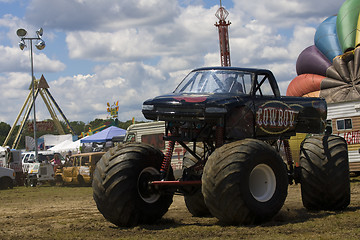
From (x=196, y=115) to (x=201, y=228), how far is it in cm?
183

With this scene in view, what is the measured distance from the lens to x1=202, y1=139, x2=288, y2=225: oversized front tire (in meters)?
8.79

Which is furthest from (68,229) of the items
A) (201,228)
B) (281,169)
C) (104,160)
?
(281,169)

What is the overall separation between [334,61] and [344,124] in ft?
32.0

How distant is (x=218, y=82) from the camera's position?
10.7m

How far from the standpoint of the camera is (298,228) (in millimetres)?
8672

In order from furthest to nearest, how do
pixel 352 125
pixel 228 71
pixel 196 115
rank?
pixel 352 125 → pixel 228 71 → pixel 196 115

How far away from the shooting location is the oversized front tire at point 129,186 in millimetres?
9617

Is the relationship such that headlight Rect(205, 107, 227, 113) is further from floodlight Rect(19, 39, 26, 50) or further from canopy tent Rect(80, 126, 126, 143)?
floodlight Rect(19, 39, 26, 50)

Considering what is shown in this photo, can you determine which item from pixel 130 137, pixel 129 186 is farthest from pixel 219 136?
pixel 130 137

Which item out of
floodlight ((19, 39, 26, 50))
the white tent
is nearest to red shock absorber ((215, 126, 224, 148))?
floodlight ((19, 39, 26, 50))

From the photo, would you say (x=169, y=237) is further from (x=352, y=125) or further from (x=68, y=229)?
(x=352, y=125)

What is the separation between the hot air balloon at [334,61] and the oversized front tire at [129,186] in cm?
2098

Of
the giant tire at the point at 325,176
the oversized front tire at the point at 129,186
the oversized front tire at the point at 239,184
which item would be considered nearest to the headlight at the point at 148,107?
the oversized front tire at the point at 129,186

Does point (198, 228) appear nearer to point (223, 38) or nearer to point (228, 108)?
point (228, 108)
